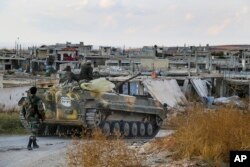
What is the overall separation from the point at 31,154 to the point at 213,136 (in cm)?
447

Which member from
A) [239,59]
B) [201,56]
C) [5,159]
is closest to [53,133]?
[5,159]

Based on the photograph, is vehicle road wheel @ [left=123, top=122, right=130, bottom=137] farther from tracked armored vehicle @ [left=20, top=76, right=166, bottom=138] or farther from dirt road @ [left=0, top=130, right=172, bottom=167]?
dirt road @ [left=0, top=130, right=172, bottom=167]

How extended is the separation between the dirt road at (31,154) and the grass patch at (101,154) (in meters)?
1.65

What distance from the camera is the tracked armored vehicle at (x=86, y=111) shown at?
1831 cm

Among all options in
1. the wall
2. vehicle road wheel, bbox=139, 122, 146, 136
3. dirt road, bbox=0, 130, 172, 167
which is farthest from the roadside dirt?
the wall

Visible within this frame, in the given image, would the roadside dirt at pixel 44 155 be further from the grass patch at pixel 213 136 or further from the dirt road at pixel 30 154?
the grass patch at pixel 213 136

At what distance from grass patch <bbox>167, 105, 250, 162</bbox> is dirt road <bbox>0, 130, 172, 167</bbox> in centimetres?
227

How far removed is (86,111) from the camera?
60.2 feet

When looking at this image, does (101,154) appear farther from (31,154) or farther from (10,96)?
(10,96)

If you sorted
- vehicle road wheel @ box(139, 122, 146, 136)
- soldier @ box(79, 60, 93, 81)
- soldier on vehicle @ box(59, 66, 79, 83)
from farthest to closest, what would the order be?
vehicle road wheel @ box(139, 122, 146, 136) < soldier @ box(79, 60, 93, 81) < soldier on vehicle @ box(59, 66, 79, 83)

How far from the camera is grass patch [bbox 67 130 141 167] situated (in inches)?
356

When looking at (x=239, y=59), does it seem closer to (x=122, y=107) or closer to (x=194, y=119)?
(x=122, y=107)

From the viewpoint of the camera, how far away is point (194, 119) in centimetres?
1165

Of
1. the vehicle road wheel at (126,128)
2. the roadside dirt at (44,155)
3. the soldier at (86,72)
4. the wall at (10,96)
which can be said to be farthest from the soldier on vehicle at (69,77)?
the wall at (10,96)
